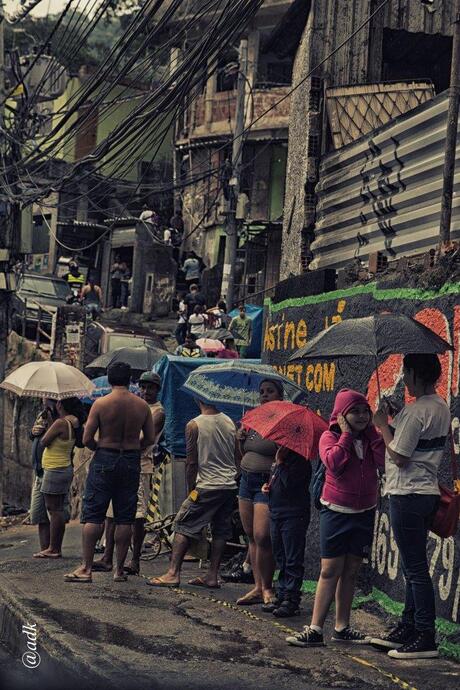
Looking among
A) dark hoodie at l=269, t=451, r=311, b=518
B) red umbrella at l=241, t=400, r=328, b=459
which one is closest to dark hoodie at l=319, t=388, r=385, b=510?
red umbrella at l=241, t=400, r=328, b=459

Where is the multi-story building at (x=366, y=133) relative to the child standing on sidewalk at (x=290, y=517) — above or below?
above

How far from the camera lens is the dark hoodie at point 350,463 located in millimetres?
8633

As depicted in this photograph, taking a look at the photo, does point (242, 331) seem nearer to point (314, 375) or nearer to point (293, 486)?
point (314, 375)

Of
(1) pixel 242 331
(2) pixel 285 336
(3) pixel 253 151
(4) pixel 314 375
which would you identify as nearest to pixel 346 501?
(4) pixel 314 375

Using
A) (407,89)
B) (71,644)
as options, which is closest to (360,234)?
(407,89)

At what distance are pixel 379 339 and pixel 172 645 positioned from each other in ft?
8.05

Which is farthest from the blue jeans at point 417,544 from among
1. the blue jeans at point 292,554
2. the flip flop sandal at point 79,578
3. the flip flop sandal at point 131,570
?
the flip flop sandal at point 131,570

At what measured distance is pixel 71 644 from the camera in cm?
819

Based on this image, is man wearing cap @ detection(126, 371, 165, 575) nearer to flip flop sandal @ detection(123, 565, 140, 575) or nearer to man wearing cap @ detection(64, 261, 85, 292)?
flip flop sandal @ detection(123, 565, 140, 575)

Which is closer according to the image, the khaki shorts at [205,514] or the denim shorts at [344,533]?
the denim shorts at [344,533]

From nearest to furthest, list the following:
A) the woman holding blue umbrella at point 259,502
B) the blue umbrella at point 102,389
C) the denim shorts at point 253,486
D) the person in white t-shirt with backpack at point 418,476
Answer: the person in white t-shirt with backpack at point 418,476
the woman holding blue umbrella at point 259,502
the denim shorts at point 253,486
the blue umbrella at point 102,389

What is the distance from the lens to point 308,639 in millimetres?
8516

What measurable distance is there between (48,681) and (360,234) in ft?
21.7

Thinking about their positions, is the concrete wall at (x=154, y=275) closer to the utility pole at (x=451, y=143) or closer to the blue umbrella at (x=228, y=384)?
the blue umbrella at (x=228, y=384)
